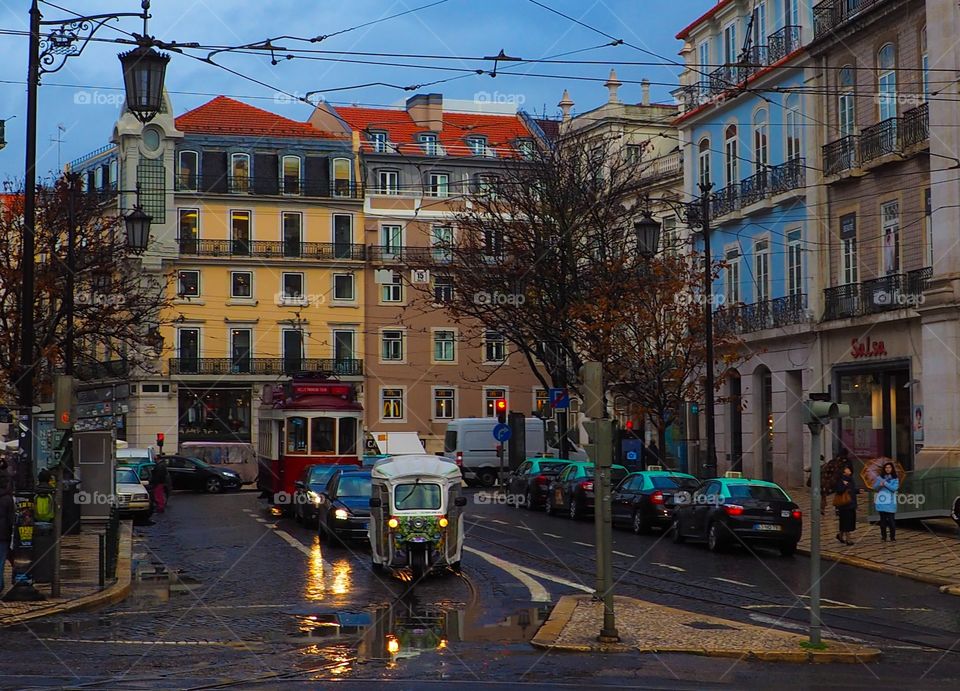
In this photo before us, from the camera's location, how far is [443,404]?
77.3 metres

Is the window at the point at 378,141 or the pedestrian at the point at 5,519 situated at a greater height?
the window at the point at 378,141

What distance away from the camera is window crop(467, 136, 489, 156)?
78.6 m

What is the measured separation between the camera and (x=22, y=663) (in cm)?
1438

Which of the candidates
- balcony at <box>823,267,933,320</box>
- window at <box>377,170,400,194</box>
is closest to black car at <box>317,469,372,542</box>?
balcony at <box>823,267,933,320</box>

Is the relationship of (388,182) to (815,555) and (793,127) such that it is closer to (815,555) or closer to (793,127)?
(793,127)

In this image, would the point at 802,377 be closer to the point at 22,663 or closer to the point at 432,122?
the point at 22,663

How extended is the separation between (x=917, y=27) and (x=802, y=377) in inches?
452

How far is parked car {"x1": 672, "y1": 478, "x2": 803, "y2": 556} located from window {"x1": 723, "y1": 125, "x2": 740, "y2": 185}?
813 inches

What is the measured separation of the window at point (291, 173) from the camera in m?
76.5

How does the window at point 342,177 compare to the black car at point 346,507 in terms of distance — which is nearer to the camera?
the black car at point 346,507

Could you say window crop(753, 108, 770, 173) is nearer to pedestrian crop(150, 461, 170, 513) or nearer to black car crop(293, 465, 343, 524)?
black car crop(293, 465, 343, 524)

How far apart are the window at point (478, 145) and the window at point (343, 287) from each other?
384 inches

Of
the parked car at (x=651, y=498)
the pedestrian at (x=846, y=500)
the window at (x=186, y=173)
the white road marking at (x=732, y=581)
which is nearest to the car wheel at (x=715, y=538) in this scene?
the pedestrian at (x=846, y=500)

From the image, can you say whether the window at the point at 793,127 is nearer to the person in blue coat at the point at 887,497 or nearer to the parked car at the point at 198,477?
the person in blue coat at the point at 887,497
